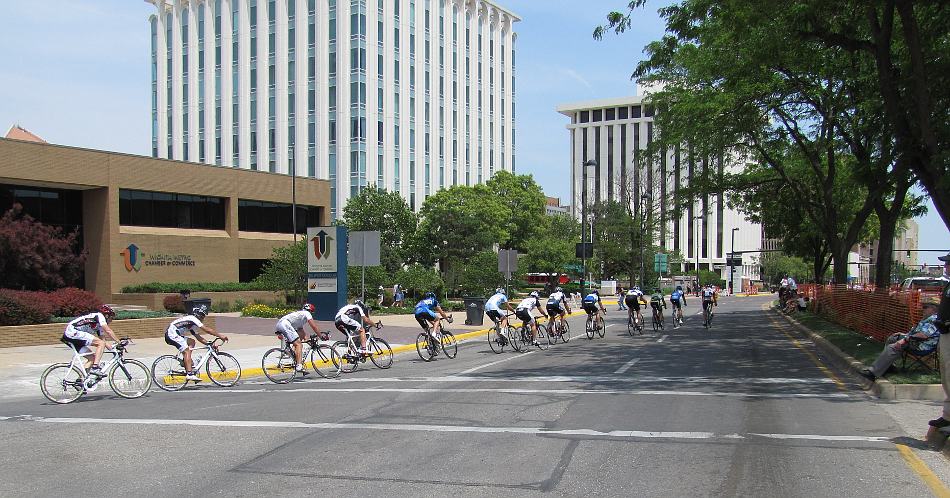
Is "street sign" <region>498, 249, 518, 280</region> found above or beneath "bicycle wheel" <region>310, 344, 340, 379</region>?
above

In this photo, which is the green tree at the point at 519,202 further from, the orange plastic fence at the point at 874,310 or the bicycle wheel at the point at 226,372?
the bicycle wheel at the point at 226,372

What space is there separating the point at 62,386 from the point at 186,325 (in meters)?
2.16

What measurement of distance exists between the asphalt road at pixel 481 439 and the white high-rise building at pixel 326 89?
5411 cm

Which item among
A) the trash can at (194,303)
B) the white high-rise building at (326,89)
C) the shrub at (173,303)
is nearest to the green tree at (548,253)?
the white high-rise building at (326,89)

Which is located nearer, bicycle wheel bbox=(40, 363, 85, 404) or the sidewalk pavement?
bicycle wheel bbox=(40, 363, 85, 404)

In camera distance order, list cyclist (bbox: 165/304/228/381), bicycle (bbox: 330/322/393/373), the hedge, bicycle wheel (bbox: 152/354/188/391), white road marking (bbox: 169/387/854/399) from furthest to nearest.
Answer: the hedge → bicycle (bbox: 330/322/393/373) → bicycle wheel (bbox: 152/354/188/391) → cyclist (bbox: 165/304/228/381) → white road marking (bbox: 169/387/854/399)

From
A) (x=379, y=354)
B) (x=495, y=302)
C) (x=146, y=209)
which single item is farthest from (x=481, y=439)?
(x=146, y=209)

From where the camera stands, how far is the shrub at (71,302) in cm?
2268

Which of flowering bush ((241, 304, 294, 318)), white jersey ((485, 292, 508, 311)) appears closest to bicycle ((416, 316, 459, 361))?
white jersey ((485, 292, 508, 311))

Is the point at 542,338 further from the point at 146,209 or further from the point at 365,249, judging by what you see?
the point at 146,209

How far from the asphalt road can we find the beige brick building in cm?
2868

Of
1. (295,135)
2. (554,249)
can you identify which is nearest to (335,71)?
(295,135)

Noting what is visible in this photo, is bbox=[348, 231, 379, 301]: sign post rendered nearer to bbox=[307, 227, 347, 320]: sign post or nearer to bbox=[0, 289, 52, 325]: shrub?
bbox=[307, 227, 347, 320]: sign post

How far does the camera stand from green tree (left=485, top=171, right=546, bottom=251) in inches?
2931
